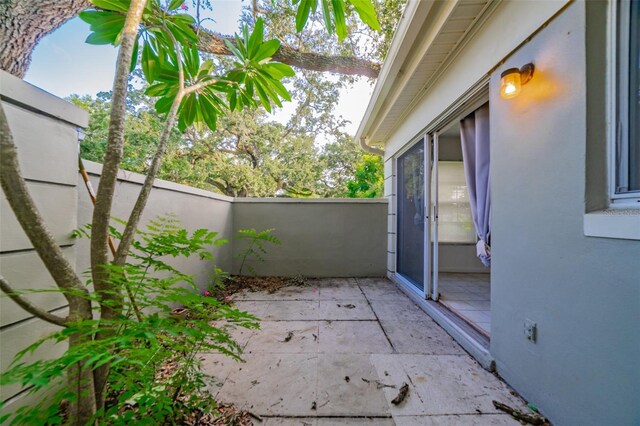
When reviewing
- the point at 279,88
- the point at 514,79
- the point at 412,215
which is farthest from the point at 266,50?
the point at 412,215

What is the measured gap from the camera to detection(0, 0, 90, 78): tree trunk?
2.11 metres

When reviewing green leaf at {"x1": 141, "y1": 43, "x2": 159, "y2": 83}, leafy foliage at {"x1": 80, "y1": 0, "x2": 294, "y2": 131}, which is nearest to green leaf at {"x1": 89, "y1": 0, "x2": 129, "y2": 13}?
leafy foliage at {"x1": 80, "y1": 0, "x2": 294, "y2": 131}

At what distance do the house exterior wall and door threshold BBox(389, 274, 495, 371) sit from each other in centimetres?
9

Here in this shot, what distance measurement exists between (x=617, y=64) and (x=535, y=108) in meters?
0.35

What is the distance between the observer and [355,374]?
171 centimetres

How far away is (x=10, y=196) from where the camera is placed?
2.58 ft

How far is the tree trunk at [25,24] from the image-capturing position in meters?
2.11

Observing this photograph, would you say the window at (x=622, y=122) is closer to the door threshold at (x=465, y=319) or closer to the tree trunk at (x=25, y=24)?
the door threshold at (x=465, y=319)

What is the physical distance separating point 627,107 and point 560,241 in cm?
69

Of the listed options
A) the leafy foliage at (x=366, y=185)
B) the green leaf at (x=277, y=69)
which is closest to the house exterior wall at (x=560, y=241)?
the green leaf at (x=277, y=69)

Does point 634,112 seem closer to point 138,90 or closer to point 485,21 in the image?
point 485,21

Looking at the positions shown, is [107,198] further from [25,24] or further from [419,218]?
[419,218]

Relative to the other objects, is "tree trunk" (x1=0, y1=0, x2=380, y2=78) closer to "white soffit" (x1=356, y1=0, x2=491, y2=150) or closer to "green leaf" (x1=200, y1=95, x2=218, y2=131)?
"green leaf" (x1=200, y1=95, x2=218, y2=131)

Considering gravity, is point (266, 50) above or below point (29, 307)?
above
